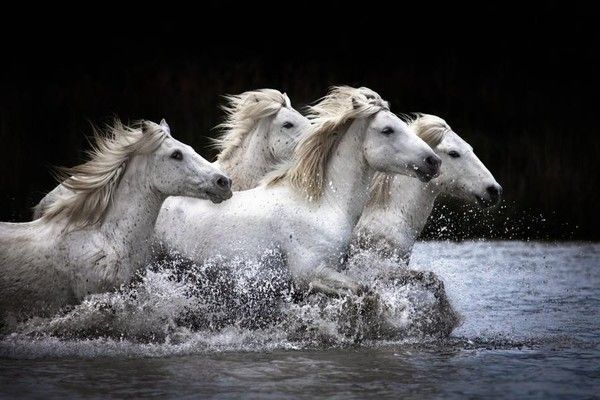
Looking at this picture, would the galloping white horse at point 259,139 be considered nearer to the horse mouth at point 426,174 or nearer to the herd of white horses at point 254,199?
the herd of white horses at point 254,199

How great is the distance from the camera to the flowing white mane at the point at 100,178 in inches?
309

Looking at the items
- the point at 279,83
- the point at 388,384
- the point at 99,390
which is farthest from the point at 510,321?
the point at 279,83

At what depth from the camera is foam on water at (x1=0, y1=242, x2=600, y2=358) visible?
7.59 m

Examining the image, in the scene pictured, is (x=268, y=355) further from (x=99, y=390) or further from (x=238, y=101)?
(x=238, y=101)

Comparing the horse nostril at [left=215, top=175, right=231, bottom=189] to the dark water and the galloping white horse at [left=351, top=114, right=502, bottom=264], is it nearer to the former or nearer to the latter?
the dark water

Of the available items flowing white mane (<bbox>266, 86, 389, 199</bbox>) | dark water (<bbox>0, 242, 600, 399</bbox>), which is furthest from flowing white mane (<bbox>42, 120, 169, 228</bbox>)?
flowing white mane (<bbox>266, 86, 389, 199</bbox>)

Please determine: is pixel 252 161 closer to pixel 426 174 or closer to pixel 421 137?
pixel 421 137

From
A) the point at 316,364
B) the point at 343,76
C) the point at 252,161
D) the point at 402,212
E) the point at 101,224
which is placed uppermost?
the point at 343,76

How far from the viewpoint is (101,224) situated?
7852mm

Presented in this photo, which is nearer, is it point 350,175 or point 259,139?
point 350,175

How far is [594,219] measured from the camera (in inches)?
698

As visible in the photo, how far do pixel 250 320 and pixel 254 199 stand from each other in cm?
77

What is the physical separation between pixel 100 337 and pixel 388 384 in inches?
73.6

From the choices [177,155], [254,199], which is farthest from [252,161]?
[177,155]
